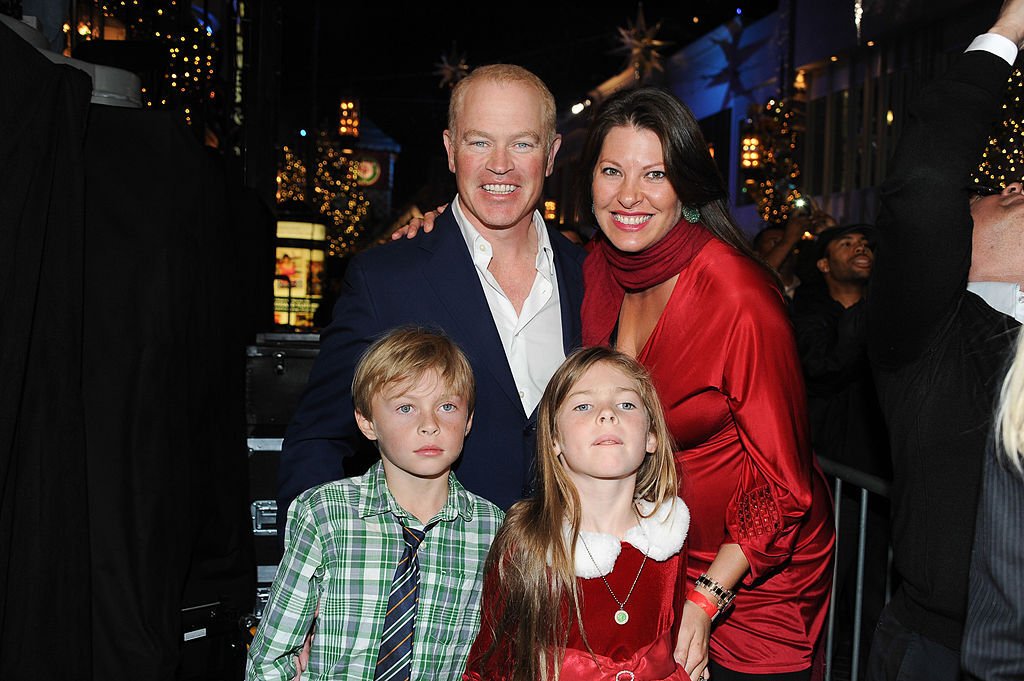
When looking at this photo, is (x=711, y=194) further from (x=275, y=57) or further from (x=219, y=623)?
(x=275, y=57)

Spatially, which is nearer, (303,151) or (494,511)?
(494,511)

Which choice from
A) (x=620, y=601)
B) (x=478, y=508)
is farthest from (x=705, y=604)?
(x=478, y=508)

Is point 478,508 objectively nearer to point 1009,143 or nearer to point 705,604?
point 705,604

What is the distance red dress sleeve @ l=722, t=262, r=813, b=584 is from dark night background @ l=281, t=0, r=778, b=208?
10411mm

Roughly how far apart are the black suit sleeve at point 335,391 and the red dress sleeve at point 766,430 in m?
1.01

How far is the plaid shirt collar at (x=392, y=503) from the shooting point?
243 cm

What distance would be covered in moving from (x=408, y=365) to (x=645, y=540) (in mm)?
732

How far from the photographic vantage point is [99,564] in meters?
2.89

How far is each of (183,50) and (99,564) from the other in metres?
3.28

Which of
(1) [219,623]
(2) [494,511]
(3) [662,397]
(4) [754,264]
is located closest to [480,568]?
(2) [494,511]

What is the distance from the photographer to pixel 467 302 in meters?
2.73

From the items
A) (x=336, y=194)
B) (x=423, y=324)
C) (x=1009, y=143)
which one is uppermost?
(x=336, y=194)

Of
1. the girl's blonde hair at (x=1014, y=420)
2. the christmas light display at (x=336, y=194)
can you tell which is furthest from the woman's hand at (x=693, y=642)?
the christmas light display at (x=336, y=194)

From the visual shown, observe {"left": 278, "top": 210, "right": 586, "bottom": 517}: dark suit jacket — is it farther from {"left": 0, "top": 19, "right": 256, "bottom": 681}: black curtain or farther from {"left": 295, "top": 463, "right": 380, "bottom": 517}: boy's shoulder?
{"left": 0, "top": 19, "right": 256, "bottom": 681}: black curtain
